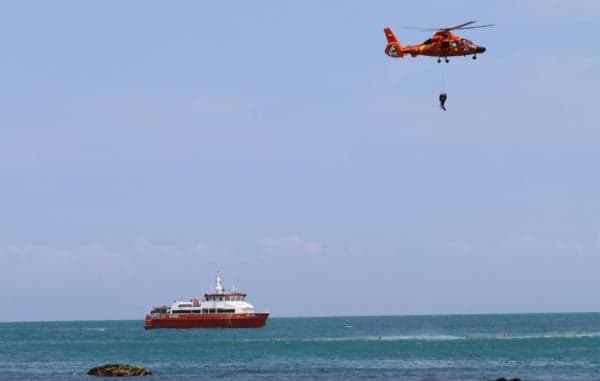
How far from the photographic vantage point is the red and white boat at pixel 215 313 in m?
163

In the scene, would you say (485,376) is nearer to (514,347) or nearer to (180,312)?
(514,347)

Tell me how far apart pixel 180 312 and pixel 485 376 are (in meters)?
97.8

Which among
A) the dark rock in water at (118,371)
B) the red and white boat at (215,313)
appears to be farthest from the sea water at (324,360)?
the red and white boat at (215,313)

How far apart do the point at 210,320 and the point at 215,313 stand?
1.22m

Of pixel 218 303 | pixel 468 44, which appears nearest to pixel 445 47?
pixel 468 44

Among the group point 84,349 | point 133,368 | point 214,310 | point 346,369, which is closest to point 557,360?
point 346,369

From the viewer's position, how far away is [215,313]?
16350cm

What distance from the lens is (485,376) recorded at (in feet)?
246

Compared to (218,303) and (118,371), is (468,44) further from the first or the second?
(218,303)

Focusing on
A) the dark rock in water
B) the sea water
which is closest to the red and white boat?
the sea water

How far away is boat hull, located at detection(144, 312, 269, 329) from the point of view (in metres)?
163

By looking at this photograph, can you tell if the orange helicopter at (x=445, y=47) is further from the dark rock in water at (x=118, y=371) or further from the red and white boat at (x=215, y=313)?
the red and white boat at (x=215, y=313)

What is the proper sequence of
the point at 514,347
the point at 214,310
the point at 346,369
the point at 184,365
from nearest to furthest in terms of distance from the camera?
the point at 346,369 → the point at 184,365 → the point at 514,347 → the point at 214,310

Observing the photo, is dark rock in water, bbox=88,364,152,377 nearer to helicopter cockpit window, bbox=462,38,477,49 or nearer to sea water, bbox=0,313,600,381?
sea water, bbox=0,313,600,381
